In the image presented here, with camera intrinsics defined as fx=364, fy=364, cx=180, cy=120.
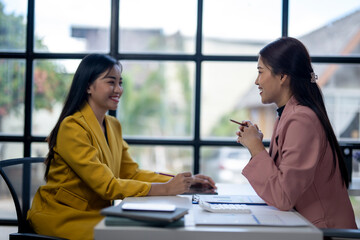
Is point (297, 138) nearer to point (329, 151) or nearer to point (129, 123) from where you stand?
point (329, 151)

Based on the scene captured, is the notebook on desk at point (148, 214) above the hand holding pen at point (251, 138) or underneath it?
underneath

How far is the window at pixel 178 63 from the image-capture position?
8.30ft

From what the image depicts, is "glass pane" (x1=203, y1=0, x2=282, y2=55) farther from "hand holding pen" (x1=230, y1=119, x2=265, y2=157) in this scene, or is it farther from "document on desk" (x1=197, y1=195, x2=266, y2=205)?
"document on desk" (x1=197, y1=195, x2=266, y2=205)

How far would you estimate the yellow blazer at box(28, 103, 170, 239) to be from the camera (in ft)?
5.20

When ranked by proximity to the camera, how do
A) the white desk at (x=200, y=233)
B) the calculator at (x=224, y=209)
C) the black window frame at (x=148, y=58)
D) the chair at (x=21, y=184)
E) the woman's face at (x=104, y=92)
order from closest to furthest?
1. the white desk at (x=200, y=233)
2. the calculator at (x=224, y=209)
3. the chair at (x=21, y=184)
4. the woman's face at (x=104, y=92)
5. the black window frame at (x=148, y=58)

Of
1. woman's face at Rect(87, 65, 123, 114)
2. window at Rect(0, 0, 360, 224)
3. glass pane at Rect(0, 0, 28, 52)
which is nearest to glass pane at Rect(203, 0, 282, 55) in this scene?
window at Rect(0, 0, 360, 224)

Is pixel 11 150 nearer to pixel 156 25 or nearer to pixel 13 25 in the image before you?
pixel 13 25

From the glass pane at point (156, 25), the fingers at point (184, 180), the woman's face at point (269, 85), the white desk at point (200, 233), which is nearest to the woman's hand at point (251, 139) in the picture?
the woman's face at point (269, 85)

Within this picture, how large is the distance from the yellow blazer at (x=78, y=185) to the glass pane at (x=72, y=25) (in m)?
0.88

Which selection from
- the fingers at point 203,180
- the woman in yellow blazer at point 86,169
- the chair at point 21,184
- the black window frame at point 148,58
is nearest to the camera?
the chair at point 21,184

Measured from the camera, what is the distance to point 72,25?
264cm

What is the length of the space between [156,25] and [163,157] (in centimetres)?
95

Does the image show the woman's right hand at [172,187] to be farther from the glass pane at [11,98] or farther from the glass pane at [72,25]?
the glass pane at [11,98]

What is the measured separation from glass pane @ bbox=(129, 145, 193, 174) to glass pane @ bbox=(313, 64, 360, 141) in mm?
1063
